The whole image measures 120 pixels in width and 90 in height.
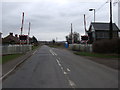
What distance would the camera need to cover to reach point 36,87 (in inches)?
324

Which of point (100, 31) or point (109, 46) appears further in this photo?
point (100, 31)

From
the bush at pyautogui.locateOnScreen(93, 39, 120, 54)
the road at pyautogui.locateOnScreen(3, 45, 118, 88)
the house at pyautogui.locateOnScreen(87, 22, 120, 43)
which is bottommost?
the road at pyautogui.locateOnScreen(3, 45, 118, 88)

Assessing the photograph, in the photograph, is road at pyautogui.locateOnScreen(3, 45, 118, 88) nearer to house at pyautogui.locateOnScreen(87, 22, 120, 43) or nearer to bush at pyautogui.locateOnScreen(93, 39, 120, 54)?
bush at pyautogui.locateOnScreen(93, 39, 120, 54)

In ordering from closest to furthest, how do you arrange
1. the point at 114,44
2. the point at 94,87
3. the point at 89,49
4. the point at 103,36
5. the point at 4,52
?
the point at 94,87 < the point at 114,44 < the point at 4,52 < the point at 89,49 < the point at 103,36

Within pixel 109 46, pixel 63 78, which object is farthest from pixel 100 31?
pixel 63 78

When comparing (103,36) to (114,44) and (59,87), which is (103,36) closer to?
(114,44)

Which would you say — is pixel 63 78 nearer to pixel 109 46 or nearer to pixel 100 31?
pixel 109 46

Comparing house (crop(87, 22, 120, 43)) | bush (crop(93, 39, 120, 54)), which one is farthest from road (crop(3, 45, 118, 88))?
house (crop(87, 22, 120, 43))

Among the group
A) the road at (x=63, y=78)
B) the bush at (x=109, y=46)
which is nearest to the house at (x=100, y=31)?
the bush at (x=109, y=46)

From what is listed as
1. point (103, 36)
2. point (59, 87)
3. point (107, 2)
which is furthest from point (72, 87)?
point (103, 36)

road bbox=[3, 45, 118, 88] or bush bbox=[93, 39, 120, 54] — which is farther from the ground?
bush bbox=[93, 39, 120, 54]

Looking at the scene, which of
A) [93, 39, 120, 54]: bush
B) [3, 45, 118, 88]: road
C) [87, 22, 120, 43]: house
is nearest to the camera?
[3, 45, 118, 88]: road

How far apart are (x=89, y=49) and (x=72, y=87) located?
29409mm

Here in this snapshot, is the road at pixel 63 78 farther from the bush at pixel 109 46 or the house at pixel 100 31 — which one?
the house at pixel 100 31
